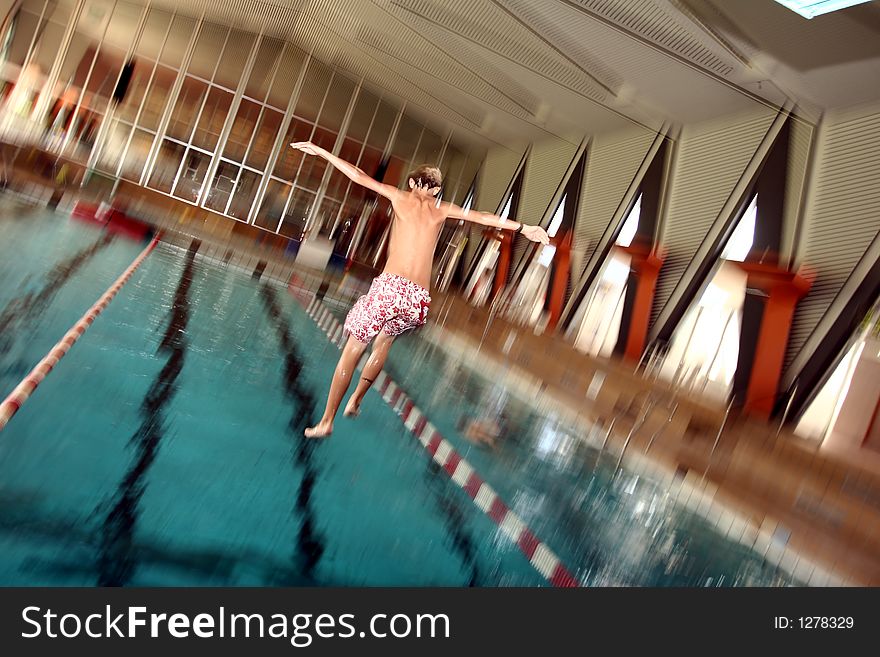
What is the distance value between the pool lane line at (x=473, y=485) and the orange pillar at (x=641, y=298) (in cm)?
459

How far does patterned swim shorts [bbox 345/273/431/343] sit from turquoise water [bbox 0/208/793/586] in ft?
2.00

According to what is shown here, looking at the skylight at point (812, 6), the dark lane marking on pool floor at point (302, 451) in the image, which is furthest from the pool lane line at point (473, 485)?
the skylight at point (812, 6)

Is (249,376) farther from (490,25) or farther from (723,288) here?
(723,288)

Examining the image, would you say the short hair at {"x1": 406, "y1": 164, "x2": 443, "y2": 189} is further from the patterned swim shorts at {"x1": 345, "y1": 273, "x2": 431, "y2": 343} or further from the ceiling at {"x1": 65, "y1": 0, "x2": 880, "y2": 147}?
the ceiling at {"x1": 65, "y1": 0, "x2": 880, "y2": 147}

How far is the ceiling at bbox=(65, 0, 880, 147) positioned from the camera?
6406 millimetres

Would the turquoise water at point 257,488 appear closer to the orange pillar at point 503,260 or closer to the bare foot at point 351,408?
the bare foot at point 351,408

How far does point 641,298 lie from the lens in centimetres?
966

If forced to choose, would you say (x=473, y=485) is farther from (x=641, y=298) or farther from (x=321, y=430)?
(x=641, y=298)

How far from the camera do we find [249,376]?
180 inches

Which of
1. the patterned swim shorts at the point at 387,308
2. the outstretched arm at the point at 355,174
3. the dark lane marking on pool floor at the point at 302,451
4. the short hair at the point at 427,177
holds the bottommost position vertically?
the dark lane marking on pool floor at the point at 302,451

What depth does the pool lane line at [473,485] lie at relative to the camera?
2770 mm

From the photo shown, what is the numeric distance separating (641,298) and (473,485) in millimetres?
6655

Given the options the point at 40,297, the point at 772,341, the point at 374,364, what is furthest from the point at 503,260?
the point at 374,364

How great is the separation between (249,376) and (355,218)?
8.40 m
